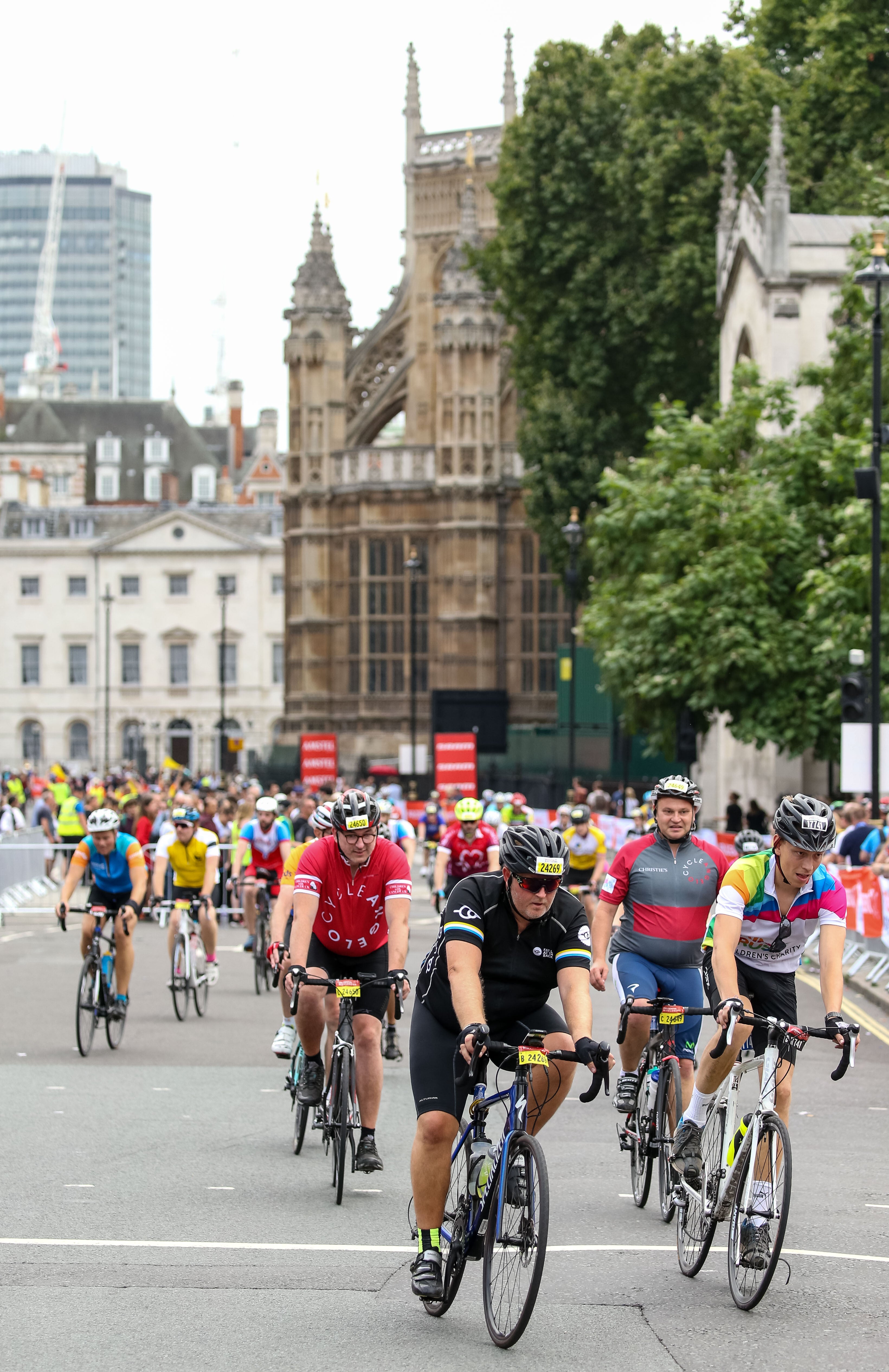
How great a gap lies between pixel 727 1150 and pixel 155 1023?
30.2 ft

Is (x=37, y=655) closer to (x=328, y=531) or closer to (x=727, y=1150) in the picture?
(x=328, y=531)

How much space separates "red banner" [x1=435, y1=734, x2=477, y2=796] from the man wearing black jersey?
98.5ft

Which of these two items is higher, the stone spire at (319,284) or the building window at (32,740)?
the stone spire at (319,284)

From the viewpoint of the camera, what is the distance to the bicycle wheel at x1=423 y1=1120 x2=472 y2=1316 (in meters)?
6.54

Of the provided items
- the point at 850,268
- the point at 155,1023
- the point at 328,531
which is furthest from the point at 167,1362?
the point at 328,531

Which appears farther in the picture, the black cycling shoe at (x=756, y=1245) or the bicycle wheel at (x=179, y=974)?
the bicycle wheel at (x=179, y=974)

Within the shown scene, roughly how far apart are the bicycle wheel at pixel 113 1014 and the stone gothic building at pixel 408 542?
43.2 meters

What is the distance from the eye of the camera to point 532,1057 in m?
6.30

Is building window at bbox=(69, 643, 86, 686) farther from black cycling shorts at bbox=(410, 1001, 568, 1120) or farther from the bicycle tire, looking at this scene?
black cycling shorts at bbox=(410, 1001, 568, 1120)

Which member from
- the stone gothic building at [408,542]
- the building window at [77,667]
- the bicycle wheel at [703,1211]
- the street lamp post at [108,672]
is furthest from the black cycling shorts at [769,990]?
the building window at [77,667]

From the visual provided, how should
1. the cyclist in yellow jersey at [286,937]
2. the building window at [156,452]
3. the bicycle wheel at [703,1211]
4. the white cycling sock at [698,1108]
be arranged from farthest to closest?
the building window at [156,452], the cyclist in yellow jersey at [286,937], the white cycling sock at [698,1108], the bicycle wheel at [703,1211]

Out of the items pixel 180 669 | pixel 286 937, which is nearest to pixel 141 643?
pixel 180 669

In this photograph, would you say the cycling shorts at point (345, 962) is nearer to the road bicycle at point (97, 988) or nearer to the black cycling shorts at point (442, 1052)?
the black cycling shorts at point (442, 1052)

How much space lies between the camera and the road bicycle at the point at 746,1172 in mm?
6668
